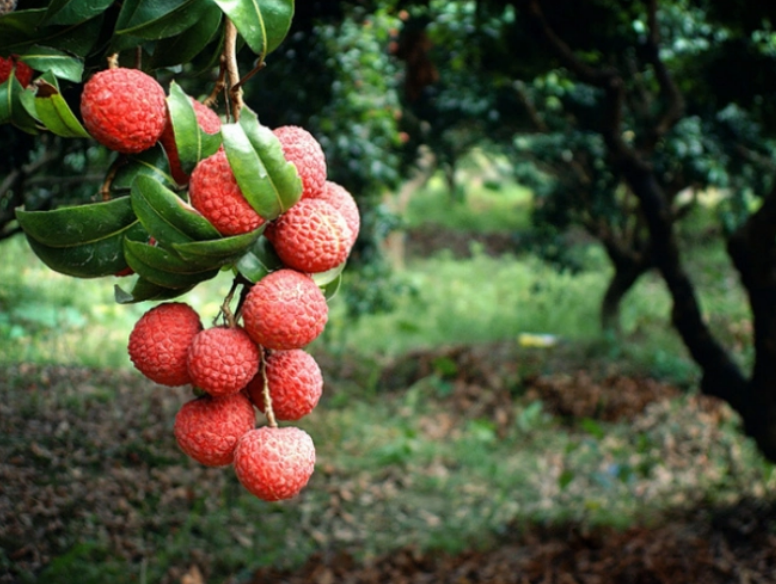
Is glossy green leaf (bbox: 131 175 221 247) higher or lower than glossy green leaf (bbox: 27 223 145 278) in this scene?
higher

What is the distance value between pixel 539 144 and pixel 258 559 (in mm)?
3631

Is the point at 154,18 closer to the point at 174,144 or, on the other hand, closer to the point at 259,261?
the point at 174,144

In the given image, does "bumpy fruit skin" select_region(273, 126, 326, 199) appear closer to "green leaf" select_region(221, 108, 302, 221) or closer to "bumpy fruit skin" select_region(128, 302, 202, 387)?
"green leaf" select_region(221, 108, 302, 221)

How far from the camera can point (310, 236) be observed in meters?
0.73

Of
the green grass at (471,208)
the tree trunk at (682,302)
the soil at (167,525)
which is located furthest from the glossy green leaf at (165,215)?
the green grass at (471,208)

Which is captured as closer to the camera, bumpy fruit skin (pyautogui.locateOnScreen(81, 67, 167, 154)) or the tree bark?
bumpy fruit skin (pyautogui.locateOnScreen(81, 67, 167, 154))

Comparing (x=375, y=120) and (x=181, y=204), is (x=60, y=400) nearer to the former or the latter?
(x=181, y=204)

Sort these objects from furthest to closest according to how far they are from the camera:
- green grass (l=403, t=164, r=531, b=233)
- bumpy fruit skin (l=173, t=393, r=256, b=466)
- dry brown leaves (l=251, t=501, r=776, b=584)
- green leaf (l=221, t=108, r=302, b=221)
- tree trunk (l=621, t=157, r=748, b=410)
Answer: green grass (l=403, t=164, r=531, b=233) → tree trunk (l=621, t=157, r=748, b=410) → dry brown leaves (l=251, t=501, r=776, b=584) → bumpy fruit skin (l=173, t=393, r=256, b=466) → green leaf (l=221, t=108, r=302, b=221)

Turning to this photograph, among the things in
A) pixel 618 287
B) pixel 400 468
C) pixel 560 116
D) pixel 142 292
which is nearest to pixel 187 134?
pixel 142 292

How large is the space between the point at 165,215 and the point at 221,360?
0.14 metres

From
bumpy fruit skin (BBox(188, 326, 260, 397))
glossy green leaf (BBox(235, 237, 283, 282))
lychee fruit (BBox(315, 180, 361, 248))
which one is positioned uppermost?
lychee fruit (BBox(315, 180, 361, 248))

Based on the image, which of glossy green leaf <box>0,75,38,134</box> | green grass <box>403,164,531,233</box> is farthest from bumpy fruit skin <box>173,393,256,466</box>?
green grass <box>403,164,531,233</box>

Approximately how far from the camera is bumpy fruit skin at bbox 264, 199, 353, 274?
0.73 m

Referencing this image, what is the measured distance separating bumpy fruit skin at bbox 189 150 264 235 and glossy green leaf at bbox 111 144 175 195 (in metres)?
0.09
